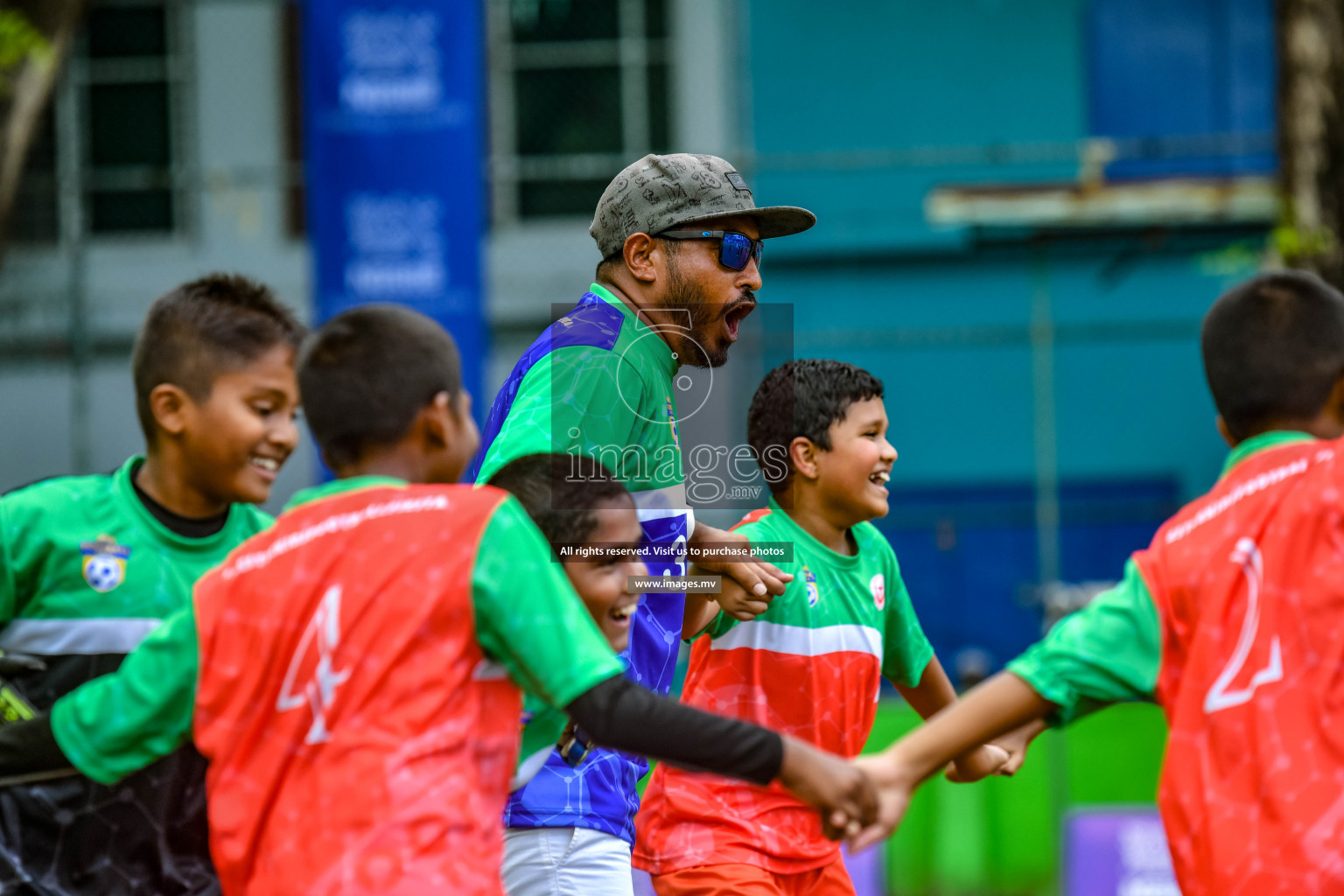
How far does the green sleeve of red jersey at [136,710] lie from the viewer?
2.50 meters

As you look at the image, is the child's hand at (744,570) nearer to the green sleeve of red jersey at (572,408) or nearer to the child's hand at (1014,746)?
the green sleeve of red jersey at (572,408)

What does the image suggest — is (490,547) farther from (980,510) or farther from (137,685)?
(980,510)

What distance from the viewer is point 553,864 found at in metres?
3.32

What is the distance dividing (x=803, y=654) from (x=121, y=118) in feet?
40.8

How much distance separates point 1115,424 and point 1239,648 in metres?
11.0

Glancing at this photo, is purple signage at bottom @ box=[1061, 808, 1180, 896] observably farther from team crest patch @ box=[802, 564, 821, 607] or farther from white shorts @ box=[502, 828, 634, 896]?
white shorts @ box=[502, 828, 634, 896]

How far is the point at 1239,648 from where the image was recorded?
2.64m

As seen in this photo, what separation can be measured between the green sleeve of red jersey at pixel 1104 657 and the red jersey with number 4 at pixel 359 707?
1.09 m

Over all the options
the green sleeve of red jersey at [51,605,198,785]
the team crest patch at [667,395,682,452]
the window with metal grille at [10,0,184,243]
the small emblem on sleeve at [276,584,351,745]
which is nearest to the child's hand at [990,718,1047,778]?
the team crest patch at [667,395,682,452]

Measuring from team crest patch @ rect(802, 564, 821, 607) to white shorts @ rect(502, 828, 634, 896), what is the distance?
2.83 feet

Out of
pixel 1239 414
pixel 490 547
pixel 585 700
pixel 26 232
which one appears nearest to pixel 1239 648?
pixel 1239 414

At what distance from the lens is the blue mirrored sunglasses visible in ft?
11.7

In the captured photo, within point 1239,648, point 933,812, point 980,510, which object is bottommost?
point 933,812

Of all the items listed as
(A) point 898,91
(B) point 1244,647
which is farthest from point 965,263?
(B) point 1244,647
